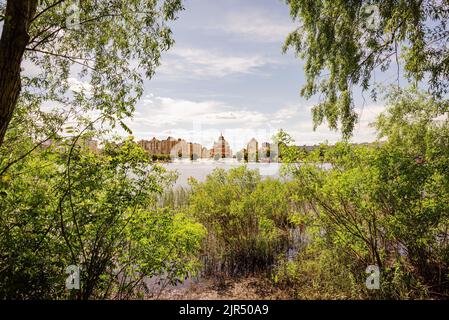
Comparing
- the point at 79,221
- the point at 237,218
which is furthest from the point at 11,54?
the point at 237,218

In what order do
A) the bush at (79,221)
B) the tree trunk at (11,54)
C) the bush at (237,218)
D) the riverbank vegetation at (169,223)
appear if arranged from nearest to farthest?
the tree trunk at (11,54), the bush at (79,221), the riverbank vegetation at (169,223), the bush at (237,218)

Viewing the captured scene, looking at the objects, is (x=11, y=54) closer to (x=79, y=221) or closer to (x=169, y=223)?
(x=79, y=221)

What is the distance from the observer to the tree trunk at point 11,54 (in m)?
2.63

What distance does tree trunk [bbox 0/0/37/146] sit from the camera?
2629 millimetres

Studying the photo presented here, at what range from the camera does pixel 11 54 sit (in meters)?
2.68

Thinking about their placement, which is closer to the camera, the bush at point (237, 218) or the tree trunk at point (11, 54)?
the tree trunk at point (11, 54)

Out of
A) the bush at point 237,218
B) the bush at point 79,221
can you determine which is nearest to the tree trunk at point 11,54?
the bush at point 79,221

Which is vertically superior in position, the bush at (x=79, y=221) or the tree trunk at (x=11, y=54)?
the tree trunk at (x=11, y=54)

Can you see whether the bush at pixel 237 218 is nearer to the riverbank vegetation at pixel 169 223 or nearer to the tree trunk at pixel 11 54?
the riverbank vegetation at pixel 169 223

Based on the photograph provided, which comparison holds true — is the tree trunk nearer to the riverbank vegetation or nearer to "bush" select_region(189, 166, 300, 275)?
the riverbank vegetation

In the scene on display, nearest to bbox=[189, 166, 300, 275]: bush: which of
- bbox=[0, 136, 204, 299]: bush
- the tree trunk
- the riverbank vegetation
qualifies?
the riverbank vegetation

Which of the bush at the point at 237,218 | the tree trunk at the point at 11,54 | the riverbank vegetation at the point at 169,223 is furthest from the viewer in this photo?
the bush at the point at 237,218

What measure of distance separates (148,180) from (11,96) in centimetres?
195
